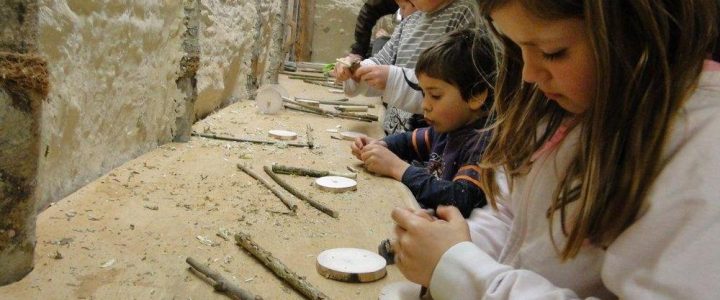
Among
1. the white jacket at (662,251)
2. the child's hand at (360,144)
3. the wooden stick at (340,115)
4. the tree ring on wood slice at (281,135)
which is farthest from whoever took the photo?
the wooden stick at (340,115)

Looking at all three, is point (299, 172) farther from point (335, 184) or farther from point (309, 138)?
point (309, 138)

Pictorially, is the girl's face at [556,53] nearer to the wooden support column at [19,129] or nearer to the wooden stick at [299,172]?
the wooden support column at [19,129]

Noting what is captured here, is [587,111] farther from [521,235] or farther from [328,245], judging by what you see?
[328,245]

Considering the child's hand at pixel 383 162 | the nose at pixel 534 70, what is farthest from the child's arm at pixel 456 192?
the nose at pixel 534 70

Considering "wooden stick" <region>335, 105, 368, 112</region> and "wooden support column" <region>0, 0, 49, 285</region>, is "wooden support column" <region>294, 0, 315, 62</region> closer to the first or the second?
"wooden stick" <region>335, 105, 368, 112</region>

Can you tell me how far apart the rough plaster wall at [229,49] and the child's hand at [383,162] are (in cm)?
117

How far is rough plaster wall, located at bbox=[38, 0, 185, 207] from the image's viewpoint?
1360 mm

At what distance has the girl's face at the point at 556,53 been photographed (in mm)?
666

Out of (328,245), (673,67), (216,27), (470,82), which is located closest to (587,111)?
(673,67)

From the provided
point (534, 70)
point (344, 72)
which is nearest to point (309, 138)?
point (344, 72)

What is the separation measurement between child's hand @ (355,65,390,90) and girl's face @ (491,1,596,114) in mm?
1562

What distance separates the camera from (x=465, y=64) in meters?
1.67

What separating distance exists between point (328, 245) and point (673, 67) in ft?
3.03

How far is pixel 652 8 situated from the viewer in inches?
23.3
